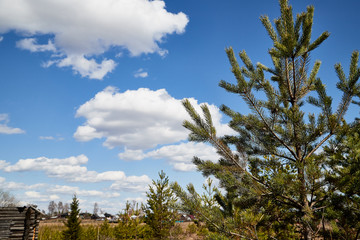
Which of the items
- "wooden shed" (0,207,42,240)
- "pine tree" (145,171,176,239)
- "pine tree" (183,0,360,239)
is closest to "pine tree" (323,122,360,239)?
"pine tree" (183,0,360,239)

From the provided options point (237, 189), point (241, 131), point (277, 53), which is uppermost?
point (277, 53)

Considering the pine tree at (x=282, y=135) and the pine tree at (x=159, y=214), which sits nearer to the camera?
the pine tree at (x=282, y=135)

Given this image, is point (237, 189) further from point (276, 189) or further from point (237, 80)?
point (237, 80)

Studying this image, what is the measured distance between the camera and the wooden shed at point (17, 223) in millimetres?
A: 16719

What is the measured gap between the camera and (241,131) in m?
4.89

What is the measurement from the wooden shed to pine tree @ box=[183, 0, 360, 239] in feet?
57.1

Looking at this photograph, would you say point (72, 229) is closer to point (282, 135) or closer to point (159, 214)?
point (159, 214)

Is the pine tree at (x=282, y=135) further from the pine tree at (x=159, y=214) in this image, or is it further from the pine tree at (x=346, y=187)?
the pine tree at (x=159, y=214)

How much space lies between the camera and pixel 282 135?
431 centimetres

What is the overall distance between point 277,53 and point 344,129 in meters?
1.61

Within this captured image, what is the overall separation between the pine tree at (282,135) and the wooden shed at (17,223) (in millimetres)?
17413

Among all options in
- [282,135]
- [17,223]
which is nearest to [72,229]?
[17,223]

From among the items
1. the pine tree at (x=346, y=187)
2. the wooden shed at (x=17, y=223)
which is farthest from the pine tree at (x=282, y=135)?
the wooden shed at (x=17, y=223)

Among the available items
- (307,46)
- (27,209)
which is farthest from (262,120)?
(27,209)
